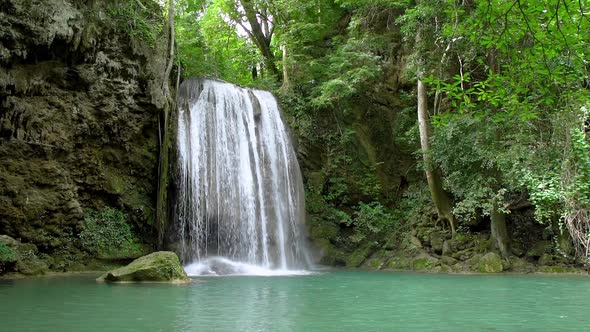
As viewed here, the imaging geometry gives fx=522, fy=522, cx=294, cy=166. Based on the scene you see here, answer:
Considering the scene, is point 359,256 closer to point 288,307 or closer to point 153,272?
point 153,272

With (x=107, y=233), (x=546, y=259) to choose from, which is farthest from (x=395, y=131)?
(x=107, y=233)

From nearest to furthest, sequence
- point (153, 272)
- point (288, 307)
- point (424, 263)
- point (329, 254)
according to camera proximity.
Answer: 1. point (288, 307)
2. point (153, 272)
3. point (424, 263)
4. point (329, 254)

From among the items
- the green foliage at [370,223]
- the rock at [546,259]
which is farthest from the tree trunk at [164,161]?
the rock at [546,259]

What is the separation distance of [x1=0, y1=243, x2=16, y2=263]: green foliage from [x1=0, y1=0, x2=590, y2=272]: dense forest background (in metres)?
2.40

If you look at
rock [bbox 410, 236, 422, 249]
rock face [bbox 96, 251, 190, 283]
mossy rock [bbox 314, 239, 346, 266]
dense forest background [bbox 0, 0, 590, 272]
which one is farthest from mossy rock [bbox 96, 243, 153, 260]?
rock [bbox 410, 236, 422, 249]

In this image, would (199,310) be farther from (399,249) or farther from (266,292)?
(399,249)

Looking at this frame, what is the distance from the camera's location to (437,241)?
598 inches

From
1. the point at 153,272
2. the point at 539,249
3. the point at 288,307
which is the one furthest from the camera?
the point at 539,249

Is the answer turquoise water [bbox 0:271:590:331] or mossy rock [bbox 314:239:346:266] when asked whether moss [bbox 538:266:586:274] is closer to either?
turquoise water [bbox 0:271:590:331]

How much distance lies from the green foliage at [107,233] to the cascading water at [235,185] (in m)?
1.36

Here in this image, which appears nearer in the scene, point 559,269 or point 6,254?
point 6,254

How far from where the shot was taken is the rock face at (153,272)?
9.23 meters

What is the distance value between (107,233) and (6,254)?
306cm

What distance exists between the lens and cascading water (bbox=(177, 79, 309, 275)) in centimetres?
1386
